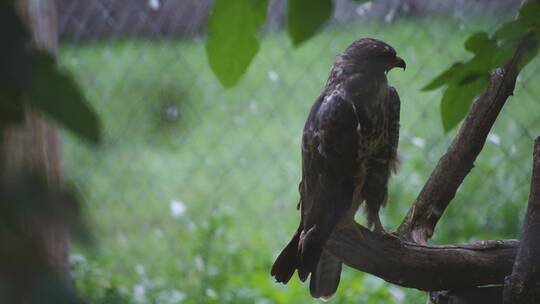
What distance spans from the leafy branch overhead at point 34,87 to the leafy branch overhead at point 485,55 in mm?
596

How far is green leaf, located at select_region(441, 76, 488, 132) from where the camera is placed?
0.98 meters

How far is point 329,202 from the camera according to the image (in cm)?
188

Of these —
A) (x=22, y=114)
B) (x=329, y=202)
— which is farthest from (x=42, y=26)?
(x=22, y=114)

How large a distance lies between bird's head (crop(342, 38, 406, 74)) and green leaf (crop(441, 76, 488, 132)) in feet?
3.16

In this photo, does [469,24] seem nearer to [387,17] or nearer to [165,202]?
[387,17]

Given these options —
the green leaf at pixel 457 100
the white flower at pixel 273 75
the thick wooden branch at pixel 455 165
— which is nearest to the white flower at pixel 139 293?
the white flower at pixel 273 75

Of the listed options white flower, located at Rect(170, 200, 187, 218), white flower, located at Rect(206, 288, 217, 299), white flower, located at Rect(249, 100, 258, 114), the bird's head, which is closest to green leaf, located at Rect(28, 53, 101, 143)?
the bird's head

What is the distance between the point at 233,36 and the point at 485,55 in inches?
14.5

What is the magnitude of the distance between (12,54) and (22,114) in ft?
0.13

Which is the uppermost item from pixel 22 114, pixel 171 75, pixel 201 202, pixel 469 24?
pixel 171 75

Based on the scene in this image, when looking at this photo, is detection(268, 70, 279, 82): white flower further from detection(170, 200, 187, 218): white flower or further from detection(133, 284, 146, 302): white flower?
detection(133, 284, 146, 302): white flower

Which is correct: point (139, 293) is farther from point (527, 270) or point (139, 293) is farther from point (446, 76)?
point (446, 76)

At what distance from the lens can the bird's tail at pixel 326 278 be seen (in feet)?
6.70

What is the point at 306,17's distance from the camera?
0.63m
